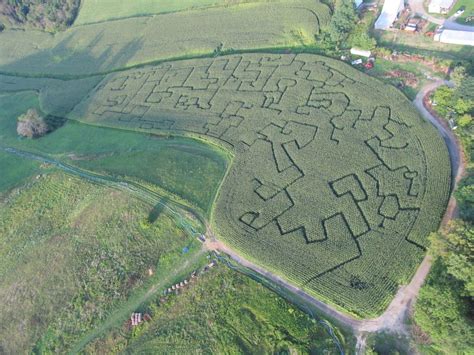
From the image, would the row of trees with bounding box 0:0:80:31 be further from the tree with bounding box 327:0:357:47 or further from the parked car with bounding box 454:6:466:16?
the parked car with bounding box 454:6:466:16

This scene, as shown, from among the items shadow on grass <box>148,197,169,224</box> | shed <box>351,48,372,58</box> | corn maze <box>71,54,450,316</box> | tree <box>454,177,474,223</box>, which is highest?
shed <box>351,48,372,58</box>

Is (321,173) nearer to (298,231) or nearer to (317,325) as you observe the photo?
(298,231)

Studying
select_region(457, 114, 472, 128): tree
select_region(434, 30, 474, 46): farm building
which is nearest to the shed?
select_region(434, 30, 474, 46): farm building

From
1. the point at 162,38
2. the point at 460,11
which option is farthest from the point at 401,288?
the point at 162,38

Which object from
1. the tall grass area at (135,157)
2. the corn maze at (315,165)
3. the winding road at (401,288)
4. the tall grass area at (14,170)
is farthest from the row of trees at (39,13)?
the winding road at (401,288)

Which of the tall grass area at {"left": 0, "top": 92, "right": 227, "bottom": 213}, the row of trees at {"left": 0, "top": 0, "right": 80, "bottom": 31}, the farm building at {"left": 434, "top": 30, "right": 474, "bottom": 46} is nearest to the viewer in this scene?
the tall grass area at {"left": 0, "top": 92, "right": 227, "bottom": 213}

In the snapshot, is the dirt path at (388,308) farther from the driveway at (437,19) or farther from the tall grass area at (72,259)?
the driveway at (437,19)
